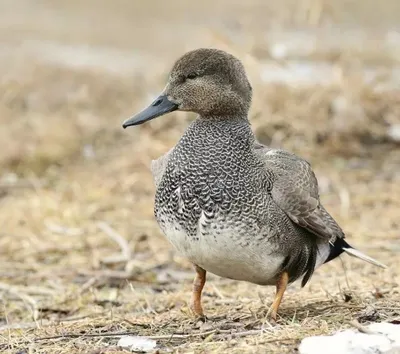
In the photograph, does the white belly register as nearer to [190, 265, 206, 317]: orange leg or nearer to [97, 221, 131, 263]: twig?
[190, 265, 206, 317]: orange leg

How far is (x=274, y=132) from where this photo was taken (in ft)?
27.8

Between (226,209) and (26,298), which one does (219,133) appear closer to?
(226,209)

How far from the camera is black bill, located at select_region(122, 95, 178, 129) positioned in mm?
4250

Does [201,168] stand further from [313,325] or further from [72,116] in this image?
[72,116]

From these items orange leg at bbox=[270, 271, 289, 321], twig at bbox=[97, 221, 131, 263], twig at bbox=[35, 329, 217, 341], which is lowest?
twig at bbox=[97, 221, 131, 263]

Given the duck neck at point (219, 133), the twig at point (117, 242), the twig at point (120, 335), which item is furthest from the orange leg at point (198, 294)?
the twig at point (117, 242)

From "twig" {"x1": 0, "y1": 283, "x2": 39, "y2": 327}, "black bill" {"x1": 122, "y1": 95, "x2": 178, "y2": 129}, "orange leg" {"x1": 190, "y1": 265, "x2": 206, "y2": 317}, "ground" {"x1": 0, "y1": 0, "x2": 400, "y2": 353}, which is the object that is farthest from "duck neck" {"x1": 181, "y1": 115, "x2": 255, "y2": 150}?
"twig" {"x1": 0, "y1": 283, "x2": 39, "y2": 327}

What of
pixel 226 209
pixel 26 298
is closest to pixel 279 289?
pixel 226 209

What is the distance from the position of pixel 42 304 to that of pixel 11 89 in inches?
237

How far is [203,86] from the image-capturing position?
4199mm

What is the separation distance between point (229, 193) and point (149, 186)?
3.84m

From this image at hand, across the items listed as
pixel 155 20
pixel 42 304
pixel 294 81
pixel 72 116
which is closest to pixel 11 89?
pixel 72 116

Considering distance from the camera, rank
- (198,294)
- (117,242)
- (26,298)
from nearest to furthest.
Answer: (198,294) < (26,298) < (117,242)

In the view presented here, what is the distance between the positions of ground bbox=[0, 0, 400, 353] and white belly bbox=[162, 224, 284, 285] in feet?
0.73
